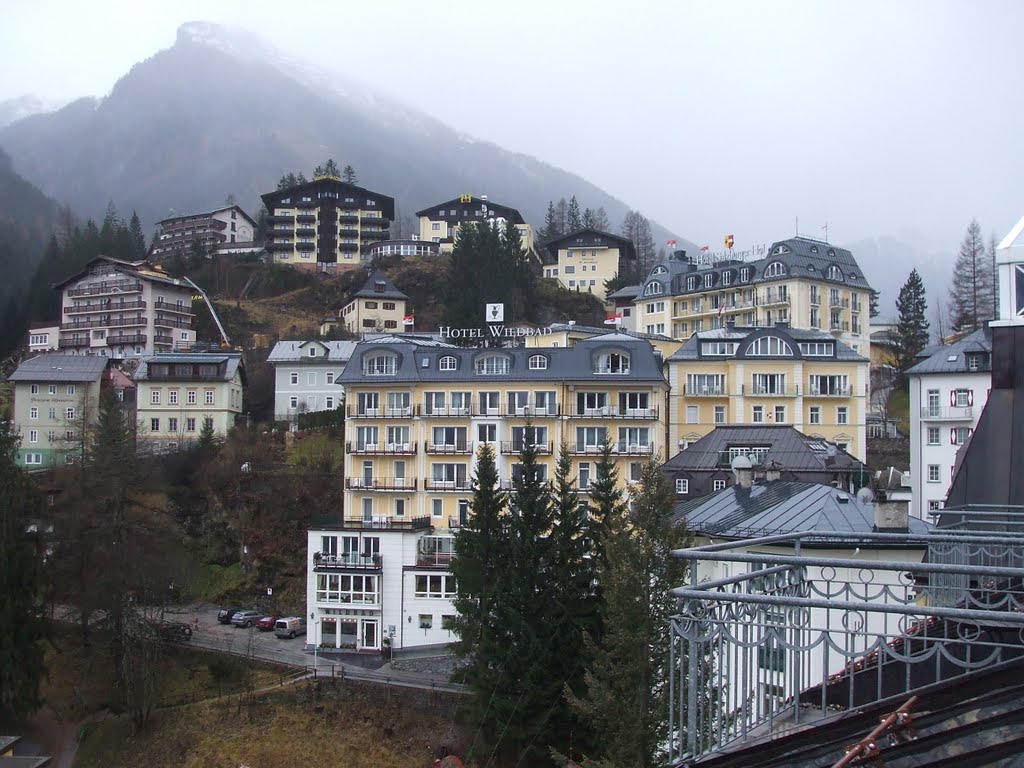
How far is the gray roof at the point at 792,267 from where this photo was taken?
76125mm

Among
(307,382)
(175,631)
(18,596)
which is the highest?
(307,382)

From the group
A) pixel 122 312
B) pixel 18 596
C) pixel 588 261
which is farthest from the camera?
pixel 588 261

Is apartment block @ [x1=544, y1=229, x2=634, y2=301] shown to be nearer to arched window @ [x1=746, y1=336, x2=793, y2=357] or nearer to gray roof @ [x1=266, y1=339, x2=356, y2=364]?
gray roof @ [x1=266, y1=339, x2=356, y2=364]

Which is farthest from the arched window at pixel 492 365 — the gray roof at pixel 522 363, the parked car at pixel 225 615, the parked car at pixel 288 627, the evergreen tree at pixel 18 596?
the evergreen tree at pixel 18 596

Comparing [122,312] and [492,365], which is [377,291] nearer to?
[122,312]

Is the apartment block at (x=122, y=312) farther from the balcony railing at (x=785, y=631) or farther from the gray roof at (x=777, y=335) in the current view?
the balcony railing at (x=785, y=631)

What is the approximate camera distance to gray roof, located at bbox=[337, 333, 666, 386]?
5122cm

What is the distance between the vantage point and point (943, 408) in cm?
5078

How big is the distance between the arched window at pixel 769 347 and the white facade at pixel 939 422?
8.22 m

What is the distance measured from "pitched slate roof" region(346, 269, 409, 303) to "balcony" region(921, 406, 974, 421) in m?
51.1

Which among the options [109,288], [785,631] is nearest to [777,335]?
[785,631]

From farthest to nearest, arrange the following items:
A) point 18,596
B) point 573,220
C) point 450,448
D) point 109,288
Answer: point 573,220, point 109,288, point 450,448, point 18,596

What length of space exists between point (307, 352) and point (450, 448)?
956 inches

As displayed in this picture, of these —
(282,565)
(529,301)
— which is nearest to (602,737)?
(282,565)
